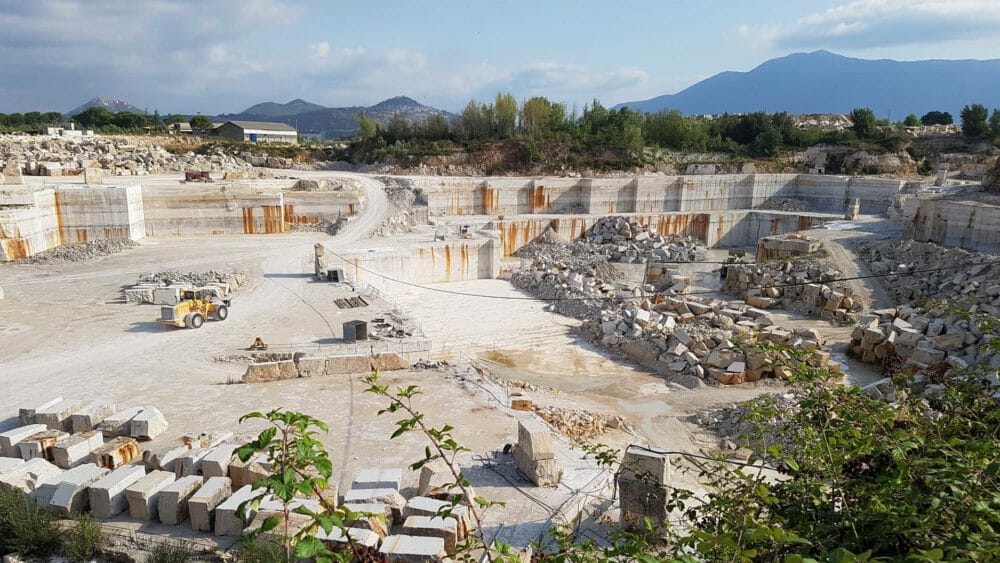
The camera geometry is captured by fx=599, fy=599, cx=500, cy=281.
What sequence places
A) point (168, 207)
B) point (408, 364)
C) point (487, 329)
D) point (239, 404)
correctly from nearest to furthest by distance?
point (239, 404) < point (408, 364) < point (487, 329) < point (168, 207)

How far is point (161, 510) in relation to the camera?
23.4ft

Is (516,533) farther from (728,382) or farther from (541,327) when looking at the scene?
(541,327)

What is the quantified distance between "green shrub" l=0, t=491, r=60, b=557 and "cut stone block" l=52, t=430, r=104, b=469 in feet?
5.62

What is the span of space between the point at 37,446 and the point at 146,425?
138 centimetres

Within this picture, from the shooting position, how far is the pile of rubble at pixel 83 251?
21062 millimetres

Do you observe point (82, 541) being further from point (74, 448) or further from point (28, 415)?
point (28, 415)

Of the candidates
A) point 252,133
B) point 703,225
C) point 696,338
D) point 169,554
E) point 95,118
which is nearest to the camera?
point 169,554

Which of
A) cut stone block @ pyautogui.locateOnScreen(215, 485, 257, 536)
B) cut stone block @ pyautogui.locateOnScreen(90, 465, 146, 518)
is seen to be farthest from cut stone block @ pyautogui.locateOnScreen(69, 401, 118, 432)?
cut stone block @ pyautogui.locateOnScreen(215, 485, 257, 536)

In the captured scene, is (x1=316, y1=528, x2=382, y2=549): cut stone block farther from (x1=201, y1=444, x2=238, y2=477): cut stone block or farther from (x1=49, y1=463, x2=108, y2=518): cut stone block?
(x1=49, y1=463, x2=108, y2=518): cut stone block

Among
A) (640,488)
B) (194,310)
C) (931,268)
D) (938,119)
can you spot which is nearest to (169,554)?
(640,488)

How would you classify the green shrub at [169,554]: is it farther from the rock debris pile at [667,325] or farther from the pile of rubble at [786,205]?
the pile of rubble at [786,205]

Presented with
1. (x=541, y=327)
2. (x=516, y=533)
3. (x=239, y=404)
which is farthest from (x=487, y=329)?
(x=516, y=533)

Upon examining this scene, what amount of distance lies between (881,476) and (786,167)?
2008 inches

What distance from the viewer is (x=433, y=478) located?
25.0 ft
